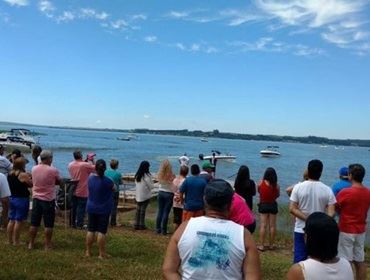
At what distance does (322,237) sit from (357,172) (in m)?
3.64

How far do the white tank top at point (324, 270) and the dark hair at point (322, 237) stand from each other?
4cm

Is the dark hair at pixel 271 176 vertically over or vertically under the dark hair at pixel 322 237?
under

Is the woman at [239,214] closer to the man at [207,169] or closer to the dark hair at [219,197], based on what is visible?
the dark hair at [219,197]

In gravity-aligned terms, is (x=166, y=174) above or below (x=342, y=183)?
below

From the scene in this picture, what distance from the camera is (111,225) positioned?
508 inches

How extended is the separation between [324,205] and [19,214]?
17.3ft

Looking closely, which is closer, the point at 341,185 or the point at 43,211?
the point at 341,185

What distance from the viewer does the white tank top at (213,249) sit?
3.29 meters

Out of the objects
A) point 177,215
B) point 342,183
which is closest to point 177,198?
point 177,215

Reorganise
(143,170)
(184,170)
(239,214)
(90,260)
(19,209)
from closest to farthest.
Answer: (239,214) < (90,260) < (19,209) < (184,170) < (143,170)

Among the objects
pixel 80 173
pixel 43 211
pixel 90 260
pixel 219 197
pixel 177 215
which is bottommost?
pixel 90 260

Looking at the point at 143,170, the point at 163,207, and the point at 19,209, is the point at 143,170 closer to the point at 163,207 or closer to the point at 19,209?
the point at 163,207

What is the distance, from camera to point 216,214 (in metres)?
3.41

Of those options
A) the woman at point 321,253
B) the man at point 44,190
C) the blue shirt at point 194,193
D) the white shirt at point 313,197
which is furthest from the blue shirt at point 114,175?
the woman at point 321,253
